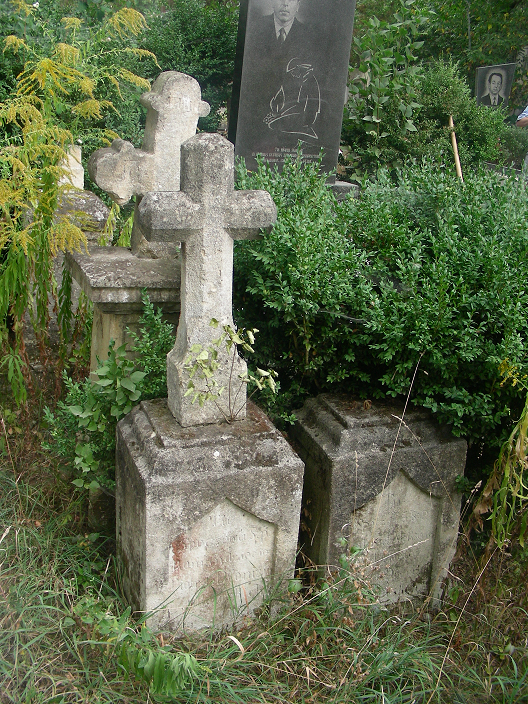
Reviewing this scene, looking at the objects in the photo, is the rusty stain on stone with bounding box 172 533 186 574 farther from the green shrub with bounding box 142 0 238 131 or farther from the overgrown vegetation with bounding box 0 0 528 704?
the green shrub with bounding box 142 0 238 131

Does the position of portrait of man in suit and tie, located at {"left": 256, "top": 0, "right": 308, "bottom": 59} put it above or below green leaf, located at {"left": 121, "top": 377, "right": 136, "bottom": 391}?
above

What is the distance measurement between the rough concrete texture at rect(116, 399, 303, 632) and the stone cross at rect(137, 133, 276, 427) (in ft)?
0.52

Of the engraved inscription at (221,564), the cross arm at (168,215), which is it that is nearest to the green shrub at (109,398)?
the cross arm at (168,215)

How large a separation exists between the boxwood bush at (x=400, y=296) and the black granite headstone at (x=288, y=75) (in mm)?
3416

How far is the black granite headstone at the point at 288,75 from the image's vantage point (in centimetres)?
602

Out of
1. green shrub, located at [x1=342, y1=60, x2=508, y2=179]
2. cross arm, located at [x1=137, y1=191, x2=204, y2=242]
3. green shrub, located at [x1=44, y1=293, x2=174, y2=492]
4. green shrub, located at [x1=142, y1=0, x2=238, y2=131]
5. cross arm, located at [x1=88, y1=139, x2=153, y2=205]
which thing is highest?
green shrub, located at [x1=142, y1=0, x2=238, y2=131]

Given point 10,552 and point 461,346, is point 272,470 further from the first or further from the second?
point 10,552

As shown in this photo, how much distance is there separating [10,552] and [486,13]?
39.9 feet

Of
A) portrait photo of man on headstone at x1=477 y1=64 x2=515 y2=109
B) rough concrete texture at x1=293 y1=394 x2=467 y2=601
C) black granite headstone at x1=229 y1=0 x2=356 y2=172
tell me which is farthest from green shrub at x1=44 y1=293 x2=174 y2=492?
portrait photo of man on headstone at x1=477 y1=64 x2=515 y2=109

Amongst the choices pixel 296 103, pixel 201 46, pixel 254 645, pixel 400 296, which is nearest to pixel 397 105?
pixel 296 103

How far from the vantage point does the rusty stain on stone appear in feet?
7.39

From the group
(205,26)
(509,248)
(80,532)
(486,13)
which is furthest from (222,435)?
(486,13)

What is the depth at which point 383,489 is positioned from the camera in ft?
8.45

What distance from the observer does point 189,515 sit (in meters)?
2.23
